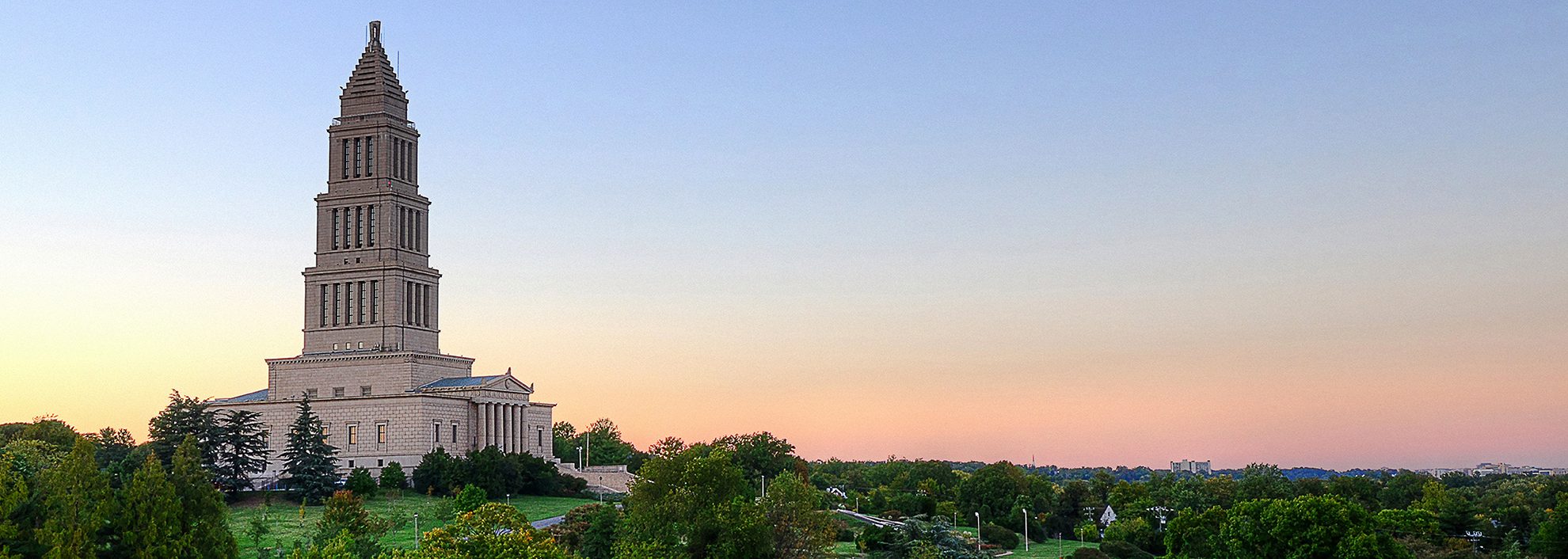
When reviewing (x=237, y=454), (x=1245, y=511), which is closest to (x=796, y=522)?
(x=1245, y=511)

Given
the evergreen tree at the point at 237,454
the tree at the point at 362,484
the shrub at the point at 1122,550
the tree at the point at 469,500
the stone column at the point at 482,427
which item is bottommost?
the shrub at the point at 1122,550

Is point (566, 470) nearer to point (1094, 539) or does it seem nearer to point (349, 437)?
point (349, 437)

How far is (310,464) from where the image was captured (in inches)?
3445

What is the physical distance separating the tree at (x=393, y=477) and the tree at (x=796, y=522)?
Answer: 35.9 meters

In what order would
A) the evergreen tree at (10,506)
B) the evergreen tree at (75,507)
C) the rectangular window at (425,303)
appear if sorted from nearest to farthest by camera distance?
the evergreen tree at (10,506) → the evergreen tree at (75,507) → the rectangular window at (425,303)

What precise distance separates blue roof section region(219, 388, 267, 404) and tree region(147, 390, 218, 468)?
1671 cm

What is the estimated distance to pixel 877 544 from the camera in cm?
7331

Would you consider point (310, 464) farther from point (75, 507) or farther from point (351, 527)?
point (75, 507)

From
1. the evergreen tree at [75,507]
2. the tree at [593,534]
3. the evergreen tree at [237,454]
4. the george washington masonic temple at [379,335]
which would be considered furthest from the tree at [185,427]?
the evergreen tree at [75,507]

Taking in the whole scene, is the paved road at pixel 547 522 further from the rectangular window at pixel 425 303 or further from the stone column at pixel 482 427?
the rectangular window at pixel 425 303

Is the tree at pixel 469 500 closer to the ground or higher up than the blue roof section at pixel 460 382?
closer to the ground

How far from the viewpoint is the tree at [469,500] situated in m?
78.2

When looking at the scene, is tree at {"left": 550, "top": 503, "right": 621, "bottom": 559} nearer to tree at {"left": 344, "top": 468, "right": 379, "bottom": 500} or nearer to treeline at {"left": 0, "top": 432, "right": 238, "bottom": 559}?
treeline at {"left": 0, "top": 432, "right": 238, "bottom": 559}

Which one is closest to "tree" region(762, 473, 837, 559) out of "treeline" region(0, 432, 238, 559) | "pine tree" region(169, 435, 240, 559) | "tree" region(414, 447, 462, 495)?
"pine tree" region(169, 435, 240, 559)
